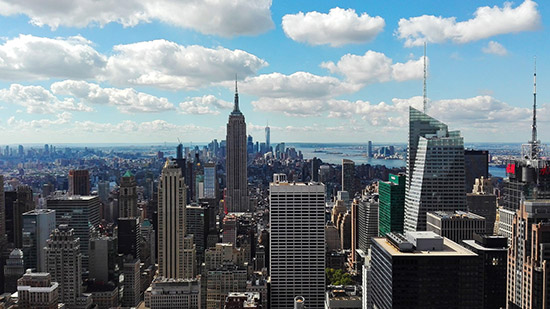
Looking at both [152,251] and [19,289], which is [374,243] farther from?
[152,251]

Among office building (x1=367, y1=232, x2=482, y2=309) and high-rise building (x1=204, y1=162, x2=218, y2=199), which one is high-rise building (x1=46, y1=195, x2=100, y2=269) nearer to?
office building (x1=367, y1=232, x2=482, y2=309)

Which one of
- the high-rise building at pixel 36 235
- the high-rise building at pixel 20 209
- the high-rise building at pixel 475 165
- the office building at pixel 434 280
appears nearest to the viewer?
the office building at pixel 434 280

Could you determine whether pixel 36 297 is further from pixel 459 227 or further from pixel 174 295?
pixel 459 227

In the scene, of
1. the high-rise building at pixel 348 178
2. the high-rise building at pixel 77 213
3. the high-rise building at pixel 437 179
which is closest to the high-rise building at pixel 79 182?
the high-rise building at pixel 77 213

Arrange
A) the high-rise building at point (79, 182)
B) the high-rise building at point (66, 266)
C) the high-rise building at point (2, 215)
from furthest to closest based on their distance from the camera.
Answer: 1. the high-rise building at point (79, 182)
2. the high-rise building at point (2, 215)
3. the high-rise building at point (66, 266)

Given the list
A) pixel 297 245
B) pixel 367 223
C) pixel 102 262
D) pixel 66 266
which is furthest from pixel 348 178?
pixel 66 266

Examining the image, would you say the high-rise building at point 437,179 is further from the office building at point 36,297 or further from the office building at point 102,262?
the office building at point 36,297

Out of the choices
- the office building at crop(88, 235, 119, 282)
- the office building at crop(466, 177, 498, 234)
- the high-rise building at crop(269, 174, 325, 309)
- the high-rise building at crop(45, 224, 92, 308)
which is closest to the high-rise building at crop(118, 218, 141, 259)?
the office building at crop(88, 235, 119, 282)
